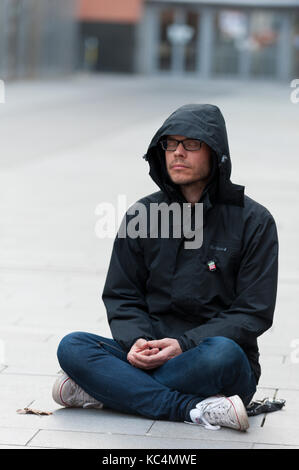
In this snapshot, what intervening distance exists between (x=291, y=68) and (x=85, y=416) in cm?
4344

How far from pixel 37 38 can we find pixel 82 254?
102 feet

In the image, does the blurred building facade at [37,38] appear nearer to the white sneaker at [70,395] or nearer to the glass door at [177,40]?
the glass door at [177,40]

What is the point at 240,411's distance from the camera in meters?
3.87

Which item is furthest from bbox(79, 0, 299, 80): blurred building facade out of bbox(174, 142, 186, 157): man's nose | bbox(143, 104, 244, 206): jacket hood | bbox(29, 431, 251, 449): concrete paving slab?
bbox(29, 431, 251, 449): concrete paving slab

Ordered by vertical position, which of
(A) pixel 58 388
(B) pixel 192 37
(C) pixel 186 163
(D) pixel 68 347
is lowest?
(A) pixel 58 388

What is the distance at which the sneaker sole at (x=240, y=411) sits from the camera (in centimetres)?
387

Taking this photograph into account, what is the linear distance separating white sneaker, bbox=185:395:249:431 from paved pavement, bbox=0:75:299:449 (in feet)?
0.14

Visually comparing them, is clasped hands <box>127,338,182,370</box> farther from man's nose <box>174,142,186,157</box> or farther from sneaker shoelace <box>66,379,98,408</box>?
man's nose <box>174,142,186,157</box>

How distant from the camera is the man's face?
4.07m

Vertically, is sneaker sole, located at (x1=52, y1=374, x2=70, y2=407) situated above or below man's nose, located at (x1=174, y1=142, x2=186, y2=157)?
below

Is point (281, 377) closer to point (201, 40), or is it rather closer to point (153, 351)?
point (153, 351)

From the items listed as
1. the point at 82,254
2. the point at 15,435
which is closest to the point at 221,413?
the point at 15,435

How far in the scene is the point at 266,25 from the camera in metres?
45.5

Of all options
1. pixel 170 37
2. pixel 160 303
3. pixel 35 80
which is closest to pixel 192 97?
pixel 35 80
